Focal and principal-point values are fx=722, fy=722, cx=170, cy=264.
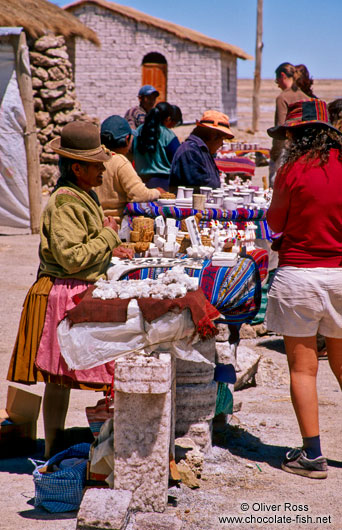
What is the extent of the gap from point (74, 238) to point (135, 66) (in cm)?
2052

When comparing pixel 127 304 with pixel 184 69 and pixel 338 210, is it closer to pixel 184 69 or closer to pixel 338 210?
pixel 338 210

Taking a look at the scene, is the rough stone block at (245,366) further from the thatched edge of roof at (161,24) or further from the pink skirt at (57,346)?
the thatched edge of roof at (161,24)

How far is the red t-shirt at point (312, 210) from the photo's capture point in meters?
3.70

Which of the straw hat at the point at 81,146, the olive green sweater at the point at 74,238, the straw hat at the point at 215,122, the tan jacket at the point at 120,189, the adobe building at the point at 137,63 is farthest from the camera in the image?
the adobe building at the point at 137,63

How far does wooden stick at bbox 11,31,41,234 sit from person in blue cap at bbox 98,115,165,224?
181 inches

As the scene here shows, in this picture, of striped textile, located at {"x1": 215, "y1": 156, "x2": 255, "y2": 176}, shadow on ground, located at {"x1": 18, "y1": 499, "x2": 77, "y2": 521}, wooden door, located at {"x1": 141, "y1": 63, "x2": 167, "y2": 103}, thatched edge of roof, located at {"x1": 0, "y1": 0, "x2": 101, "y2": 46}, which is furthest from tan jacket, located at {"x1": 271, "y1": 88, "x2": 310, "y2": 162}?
wooden door, located at {"x1": 141, "y1": 63, "x2": 167, "y2": 103}

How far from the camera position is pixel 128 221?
550cm

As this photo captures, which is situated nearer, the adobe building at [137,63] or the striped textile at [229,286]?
the striped textile at [229,286]

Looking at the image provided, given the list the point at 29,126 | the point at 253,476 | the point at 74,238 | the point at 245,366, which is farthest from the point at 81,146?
the point at 29,126

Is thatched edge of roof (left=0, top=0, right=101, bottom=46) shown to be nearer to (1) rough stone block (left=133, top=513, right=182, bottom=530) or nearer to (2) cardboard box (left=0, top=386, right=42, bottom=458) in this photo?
(2) cardboard box (left=0, top=386, right=42, bottom=458)

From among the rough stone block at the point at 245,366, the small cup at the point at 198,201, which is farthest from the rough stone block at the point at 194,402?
the small cup at the point at 198,201

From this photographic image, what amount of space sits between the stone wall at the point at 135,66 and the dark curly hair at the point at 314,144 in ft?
64.5

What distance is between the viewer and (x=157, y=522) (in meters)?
3.07

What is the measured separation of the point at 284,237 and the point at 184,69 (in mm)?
20126
